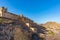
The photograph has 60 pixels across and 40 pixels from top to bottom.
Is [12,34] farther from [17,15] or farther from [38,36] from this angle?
[17,15]

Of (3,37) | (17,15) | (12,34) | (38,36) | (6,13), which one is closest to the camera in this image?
(3,37)

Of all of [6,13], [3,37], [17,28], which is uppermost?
[6,13]

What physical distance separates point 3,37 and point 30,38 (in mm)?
8626

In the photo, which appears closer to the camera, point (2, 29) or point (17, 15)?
point (2, 29)

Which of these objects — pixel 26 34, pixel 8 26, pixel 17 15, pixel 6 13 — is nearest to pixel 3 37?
pixel 8 26

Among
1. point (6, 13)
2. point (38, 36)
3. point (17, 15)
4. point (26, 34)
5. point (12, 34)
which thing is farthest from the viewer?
point (17, 15)

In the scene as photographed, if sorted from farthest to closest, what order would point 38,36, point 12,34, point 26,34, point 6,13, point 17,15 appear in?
point 17,15 → point 6,13 → point 38,36 → point 26,34 → point 12,34

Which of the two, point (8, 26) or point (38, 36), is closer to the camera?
point (8, 26)

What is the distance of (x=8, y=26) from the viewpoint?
36.4 m

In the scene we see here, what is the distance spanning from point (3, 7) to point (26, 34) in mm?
13462

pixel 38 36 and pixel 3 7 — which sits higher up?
pixel 3 7

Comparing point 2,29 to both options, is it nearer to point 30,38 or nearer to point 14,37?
point 14,37

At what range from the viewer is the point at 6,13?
47438 mm

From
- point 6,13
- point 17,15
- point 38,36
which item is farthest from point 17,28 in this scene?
point 17,15
